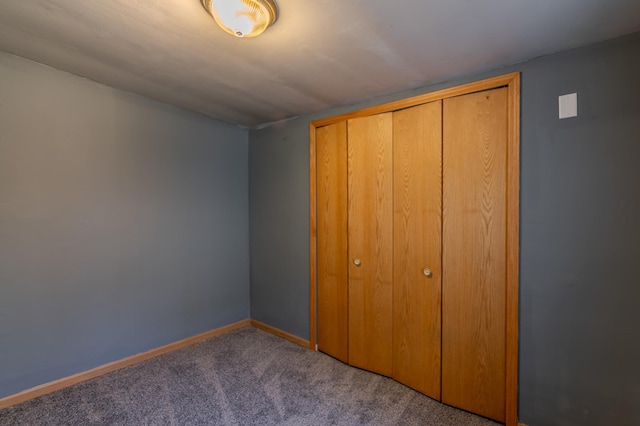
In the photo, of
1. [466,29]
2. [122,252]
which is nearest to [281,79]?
[466,29]

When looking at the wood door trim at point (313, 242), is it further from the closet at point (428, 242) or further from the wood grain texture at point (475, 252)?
the wood grain texture at point (475, 252)

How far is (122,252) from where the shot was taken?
2473 mm

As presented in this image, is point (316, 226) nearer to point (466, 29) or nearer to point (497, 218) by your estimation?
point (497, 218)

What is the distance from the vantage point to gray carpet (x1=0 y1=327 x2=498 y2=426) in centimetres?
189

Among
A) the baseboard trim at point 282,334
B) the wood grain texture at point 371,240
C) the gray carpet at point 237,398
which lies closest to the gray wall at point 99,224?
the gray carpet at point 237,398

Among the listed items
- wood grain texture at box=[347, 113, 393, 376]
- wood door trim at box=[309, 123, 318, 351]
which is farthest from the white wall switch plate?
wood door trim at box=[309, 123, 318, 351]

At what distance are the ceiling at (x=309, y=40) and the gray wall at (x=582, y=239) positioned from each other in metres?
0.20

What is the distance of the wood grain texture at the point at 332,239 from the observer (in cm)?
262

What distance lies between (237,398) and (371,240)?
5.00 feet

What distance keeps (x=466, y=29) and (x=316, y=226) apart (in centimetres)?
187

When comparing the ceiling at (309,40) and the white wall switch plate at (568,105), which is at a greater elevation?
the ceiling at (309,40)

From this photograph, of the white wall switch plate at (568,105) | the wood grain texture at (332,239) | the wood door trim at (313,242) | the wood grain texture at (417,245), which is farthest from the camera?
the wood door trim at (313,242)

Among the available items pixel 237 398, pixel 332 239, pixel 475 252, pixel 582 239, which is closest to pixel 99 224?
pixel 237 398

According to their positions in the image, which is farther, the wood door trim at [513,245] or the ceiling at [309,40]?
the wood door trim at [513,245]
